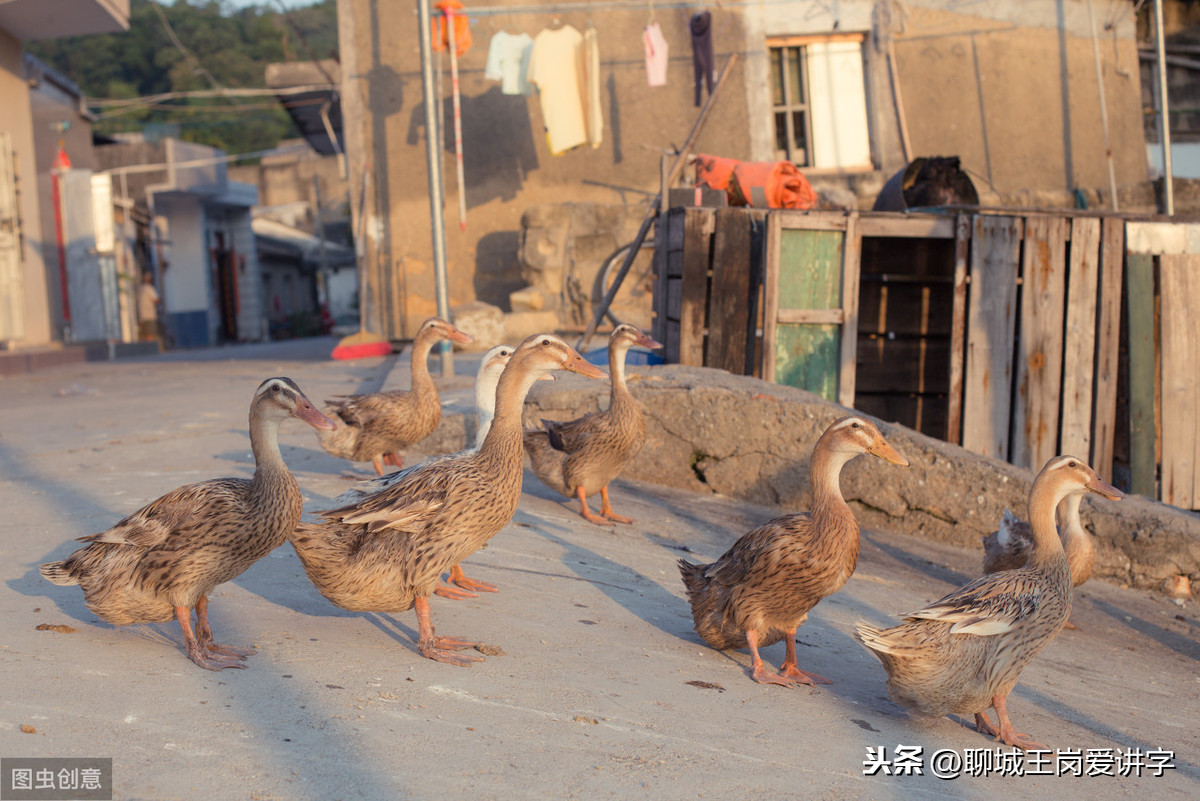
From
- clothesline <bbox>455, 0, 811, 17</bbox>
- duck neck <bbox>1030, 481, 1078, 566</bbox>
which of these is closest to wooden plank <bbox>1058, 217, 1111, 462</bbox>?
duck neck <bbox>1030, 481, 1078, 566</bbox>

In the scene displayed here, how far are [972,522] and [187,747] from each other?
5.56 metres

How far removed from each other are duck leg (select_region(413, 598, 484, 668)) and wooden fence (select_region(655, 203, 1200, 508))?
508 cm

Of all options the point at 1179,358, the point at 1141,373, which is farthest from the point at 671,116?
the point at 1179,358

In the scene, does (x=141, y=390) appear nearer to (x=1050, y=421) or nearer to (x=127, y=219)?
(x=1050, y=421)

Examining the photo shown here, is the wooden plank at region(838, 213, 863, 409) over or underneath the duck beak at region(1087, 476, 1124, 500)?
over

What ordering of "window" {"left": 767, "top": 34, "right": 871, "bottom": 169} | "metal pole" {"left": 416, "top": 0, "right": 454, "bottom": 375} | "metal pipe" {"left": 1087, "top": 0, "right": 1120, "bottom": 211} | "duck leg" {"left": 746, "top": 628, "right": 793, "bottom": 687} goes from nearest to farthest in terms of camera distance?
"duck leg" {"left": 746, "top": 628, "right": 793, "bottom": 687} < "metal pole" {"left": 416, "top": 0, "right": 454, "bottom": 375} < "window" {"left": 767, "top": 34, "right": 871, "bottom": 169} < "metal pipe" {"left": 1087, "top": 0, "right": 1120, "bottom": 211}

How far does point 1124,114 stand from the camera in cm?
1474

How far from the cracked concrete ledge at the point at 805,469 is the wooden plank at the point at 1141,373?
1.71 meters

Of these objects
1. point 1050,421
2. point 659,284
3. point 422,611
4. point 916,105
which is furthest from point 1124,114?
point 422,611

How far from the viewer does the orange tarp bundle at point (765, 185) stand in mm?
9750

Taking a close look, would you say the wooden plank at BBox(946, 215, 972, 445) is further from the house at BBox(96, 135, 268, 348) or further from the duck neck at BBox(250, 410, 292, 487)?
the house at BBox(96, 135, 268, 348)

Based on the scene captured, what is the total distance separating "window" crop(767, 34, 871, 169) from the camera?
548 inches

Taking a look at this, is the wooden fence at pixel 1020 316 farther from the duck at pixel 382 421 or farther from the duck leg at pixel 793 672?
the duck leg at pixel 793 672

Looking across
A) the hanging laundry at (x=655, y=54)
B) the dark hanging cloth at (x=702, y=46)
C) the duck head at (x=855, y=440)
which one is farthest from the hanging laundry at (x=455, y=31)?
the duck head at (x=855, y=440)
